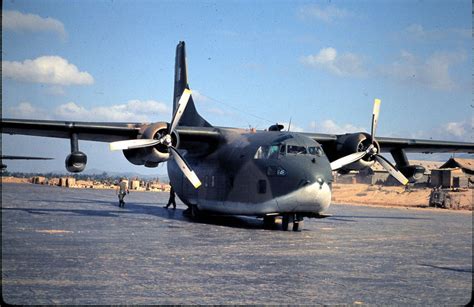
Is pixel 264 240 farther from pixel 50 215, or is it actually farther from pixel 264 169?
pixel 50 215

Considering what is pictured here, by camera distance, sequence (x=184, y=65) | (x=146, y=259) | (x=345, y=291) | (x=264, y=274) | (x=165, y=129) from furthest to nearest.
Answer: (x=184, y=65), (x=165, y=129), (x=146, y=259), (x=264, y=274), (x=345, y=291)

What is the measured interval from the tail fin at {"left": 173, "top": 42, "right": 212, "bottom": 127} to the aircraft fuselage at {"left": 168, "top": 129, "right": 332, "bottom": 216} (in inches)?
220

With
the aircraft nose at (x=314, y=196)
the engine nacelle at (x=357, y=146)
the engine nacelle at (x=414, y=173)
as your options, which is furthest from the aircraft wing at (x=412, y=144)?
the aircraft nose at (x=314, y=196)

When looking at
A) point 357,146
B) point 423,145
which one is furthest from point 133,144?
point 423,145

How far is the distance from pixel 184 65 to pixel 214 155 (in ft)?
31.0

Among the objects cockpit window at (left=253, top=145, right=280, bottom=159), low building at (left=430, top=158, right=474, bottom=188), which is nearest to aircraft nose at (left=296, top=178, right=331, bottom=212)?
cockpit window at (left=253, top=145, right=280, bottom=159)

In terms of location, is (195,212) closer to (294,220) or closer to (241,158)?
(241,158)

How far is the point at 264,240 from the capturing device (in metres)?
18.6

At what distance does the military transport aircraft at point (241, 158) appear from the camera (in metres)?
22.4

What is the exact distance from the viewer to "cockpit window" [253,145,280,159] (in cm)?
2310

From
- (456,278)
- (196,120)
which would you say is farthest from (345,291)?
(196,120)

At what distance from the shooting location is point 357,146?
2789cm

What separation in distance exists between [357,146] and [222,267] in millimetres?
16947

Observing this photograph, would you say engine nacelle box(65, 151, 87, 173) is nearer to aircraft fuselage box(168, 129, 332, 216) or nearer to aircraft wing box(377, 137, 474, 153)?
aircraft fuselage box(168, 129, 332, 216)
